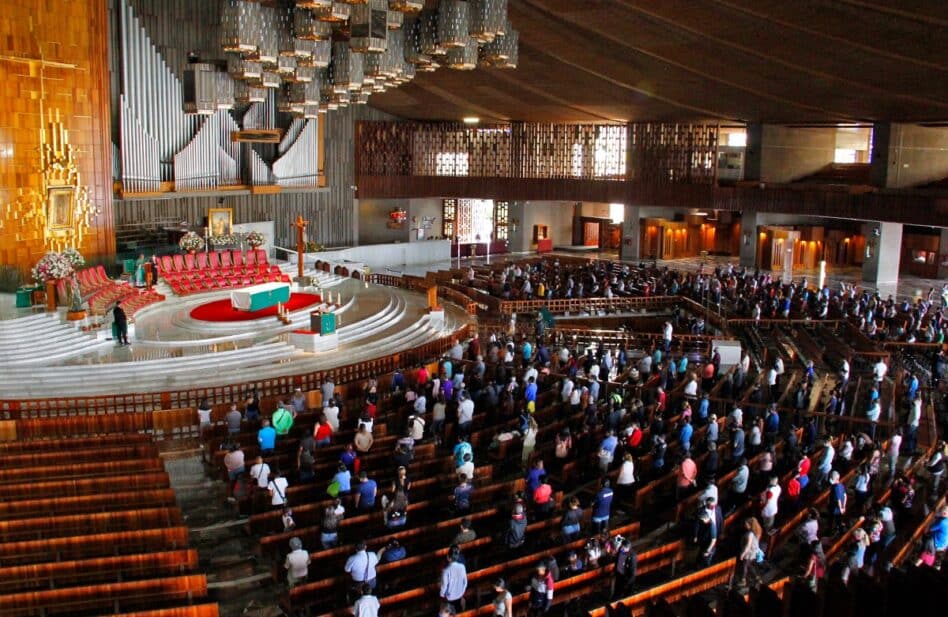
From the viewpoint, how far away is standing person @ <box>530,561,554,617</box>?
28.2ft

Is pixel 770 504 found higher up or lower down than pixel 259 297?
lower down

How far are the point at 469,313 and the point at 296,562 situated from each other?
15.8 m

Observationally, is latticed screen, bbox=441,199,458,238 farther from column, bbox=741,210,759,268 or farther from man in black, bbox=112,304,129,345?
man in black, bbox=112,304,129,345

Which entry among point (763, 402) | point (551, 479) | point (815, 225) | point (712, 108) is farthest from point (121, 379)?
point (815, 225)

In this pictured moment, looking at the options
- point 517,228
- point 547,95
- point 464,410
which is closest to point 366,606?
point 464,410

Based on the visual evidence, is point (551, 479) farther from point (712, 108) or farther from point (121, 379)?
point (712, 108)

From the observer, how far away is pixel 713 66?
81.4 feet

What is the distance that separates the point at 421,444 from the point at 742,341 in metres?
12.4

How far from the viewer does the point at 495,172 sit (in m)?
37.7

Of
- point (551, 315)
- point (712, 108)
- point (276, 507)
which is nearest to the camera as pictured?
point (276, 507)

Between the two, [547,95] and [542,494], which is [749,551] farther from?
[547,95]

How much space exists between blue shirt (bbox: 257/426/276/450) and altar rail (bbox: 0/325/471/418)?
8.52ft

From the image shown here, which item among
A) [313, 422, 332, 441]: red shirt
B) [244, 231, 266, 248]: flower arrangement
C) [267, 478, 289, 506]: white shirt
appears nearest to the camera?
[267, 478, 289, 506]: white shirt

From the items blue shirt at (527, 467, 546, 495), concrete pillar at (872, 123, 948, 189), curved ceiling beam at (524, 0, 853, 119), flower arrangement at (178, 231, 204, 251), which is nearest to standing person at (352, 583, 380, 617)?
blue shirt at (527, 467, 546, 495)
